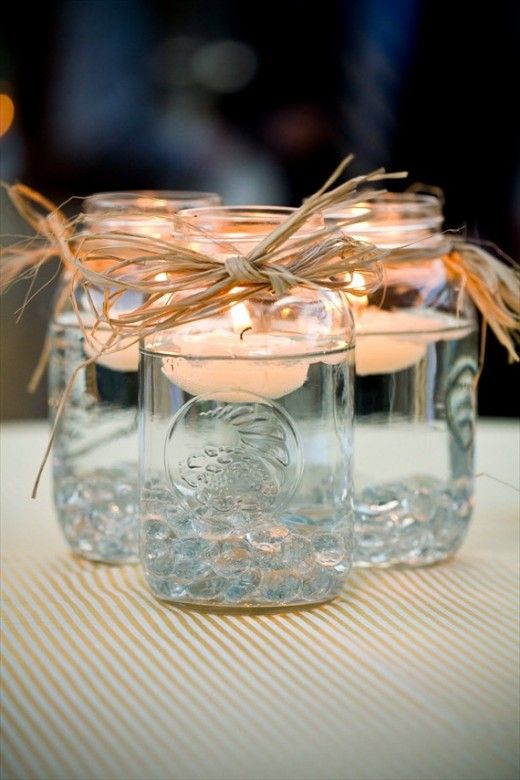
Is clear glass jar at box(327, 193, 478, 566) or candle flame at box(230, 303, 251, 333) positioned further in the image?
clear glass jar at box(327, 193, 478, 566)

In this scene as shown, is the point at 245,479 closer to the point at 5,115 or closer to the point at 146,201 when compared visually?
the point at 146,201

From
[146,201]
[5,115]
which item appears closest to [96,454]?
[146,201]

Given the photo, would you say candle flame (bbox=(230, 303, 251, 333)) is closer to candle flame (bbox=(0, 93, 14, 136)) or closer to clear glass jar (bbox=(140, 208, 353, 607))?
clear glass jar (bbox=(140, 208, 353, 607))

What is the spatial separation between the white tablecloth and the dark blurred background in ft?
4.05

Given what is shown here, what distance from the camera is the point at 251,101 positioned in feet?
7.00

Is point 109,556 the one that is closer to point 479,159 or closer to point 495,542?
point 495,542

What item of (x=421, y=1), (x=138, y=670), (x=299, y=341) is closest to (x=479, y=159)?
(x=421, y=1)

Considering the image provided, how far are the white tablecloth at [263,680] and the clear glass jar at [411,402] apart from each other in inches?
1.1

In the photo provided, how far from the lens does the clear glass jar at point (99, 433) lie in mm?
736

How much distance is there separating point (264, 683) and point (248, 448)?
127mm

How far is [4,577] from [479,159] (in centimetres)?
151

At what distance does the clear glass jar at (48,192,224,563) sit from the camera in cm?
74

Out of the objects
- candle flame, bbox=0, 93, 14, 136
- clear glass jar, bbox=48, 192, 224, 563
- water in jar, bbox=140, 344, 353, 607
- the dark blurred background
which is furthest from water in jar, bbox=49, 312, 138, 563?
candle flame, bbox=0, 93, 14, 136

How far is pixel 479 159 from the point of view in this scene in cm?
201
